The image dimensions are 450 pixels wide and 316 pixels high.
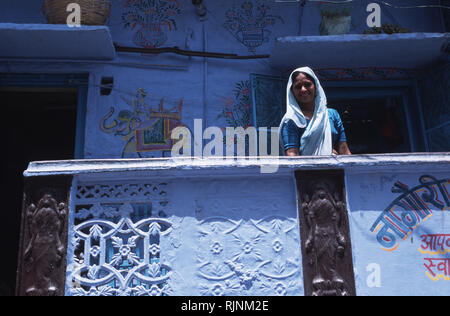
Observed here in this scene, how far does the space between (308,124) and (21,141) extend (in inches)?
194

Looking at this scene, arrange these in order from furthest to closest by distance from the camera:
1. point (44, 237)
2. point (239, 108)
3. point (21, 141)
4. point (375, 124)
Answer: point (21, 141), point (375, 124), point (239, 108), point (44, 237)

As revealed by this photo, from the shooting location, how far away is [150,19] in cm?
574

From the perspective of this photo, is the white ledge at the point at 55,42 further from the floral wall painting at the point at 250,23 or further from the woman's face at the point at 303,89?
the woman's face at the point at 303,89

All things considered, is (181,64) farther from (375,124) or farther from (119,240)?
(119,240)

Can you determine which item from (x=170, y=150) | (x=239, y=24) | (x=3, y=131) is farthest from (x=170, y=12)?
(x=3, y=131)

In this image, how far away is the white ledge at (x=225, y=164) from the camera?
3.14m

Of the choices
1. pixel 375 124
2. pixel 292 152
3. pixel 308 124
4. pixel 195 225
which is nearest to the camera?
pixel 195 225

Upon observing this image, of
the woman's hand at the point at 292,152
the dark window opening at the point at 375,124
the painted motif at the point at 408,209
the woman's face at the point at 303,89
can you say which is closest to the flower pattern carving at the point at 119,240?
the woman's hand at the point at 292,152

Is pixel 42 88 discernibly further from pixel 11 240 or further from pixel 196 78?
pixel 11 240

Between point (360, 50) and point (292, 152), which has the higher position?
point (360, 50)

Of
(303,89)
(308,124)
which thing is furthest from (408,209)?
(303,89)

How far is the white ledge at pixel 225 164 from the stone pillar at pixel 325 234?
8 cm
